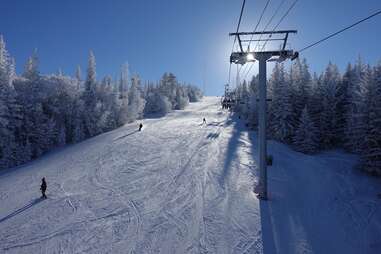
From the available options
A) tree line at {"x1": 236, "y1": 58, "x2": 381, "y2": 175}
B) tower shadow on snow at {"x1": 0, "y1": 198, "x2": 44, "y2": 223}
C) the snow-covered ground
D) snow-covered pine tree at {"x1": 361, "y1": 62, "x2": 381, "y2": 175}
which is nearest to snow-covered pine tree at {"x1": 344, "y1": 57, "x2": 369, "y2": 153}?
tree line at {"x1": 236, "y1": 58, "x2": 381, "y2": 175}

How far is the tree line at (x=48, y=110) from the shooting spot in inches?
1427

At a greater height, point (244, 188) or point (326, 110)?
point (326, 110)

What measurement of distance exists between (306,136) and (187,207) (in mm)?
26473

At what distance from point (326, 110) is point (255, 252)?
32.8 meters

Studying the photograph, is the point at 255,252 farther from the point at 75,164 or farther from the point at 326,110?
the point at 326,110

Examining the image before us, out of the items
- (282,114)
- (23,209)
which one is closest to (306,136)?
(282,114)

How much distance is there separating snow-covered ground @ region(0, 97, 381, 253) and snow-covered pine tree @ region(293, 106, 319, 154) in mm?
7491

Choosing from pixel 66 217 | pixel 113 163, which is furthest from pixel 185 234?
pixel 113 163

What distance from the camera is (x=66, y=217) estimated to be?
42.3 feet

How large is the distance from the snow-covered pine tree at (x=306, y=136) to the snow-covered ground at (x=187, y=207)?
7491 mm

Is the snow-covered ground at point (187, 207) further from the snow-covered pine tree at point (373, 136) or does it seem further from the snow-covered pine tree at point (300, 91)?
the snow-covered pine tree at point (300, 91)

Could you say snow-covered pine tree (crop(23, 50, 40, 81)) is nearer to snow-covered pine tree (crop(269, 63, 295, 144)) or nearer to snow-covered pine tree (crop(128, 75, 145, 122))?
snow-covered pine tree (crop(128, 75, 145, 122))

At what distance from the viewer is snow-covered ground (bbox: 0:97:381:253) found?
10.7m

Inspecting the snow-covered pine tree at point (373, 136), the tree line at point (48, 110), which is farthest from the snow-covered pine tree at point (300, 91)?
the tree line at point (48, 110)
